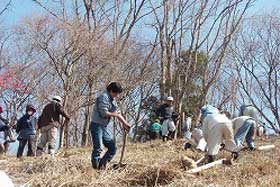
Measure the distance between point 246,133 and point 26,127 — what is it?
4999 millimetres

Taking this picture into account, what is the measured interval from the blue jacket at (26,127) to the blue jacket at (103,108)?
4071mm

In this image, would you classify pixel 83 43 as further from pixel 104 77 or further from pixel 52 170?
pixel 52 170

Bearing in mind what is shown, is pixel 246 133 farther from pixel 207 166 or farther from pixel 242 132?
pixel 207 166

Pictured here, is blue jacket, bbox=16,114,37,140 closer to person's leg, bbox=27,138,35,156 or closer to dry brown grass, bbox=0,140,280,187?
person's leg, bbox=27,138,35,156

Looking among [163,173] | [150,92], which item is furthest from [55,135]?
[150,92]

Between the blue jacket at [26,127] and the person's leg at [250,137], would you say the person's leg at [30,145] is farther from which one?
the person's leg at [250,137]

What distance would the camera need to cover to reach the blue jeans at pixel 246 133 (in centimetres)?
912

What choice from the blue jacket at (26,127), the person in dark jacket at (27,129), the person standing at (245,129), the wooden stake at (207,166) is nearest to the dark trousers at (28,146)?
the person in dark jacket at (27,129)

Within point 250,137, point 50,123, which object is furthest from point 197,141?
point 50,123

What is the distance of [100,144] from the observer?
23.7ft

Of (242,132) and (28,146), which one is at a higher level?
(242,132)

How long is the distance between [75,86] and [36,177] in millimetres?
13148

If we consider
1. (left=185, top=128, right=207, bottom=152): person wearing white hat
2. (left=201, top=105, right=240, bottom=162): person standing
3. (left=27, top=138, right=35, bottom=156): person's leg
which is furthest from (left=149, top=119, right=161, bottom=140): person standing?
(left=201, top=105, right=240, bottom=162): person standing

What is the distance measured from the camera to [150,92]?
27.7m
